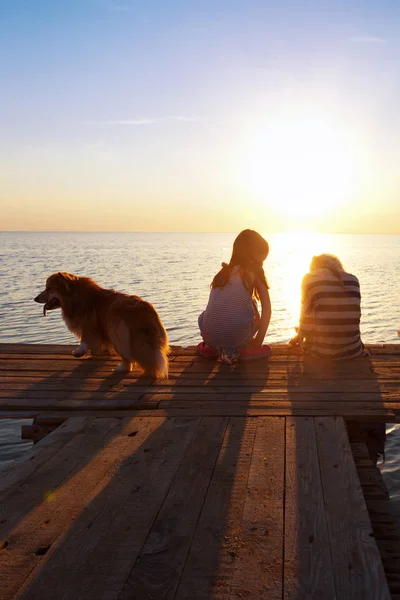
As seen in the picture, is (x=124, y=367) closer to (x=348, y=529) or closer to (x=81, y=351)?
(x=81, y=351)

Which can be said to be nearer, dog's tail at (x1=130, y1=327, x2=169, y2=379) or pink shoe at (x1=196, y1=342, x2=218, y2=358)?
dog's tail at (x1=130, y1=327, x2=169, y2=379)

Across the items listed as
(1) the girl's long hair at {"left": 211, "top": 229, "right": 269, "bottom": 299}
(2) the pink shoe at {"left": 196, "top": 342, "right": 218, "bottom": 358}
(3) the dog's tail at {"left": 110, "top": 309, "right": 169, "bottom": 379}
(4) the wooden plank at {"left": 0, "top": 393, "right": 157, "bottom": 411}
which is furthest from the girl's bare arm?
(4) the wooden plank at {"left": 0, "top": 393, "right": 157, "bottom": 411}

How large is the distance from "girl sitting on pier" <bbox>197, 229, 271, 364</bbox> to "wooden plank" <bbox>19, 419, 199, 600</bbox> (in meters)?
2.85

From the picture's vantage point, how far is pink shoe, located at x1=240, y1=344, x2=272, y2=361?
7840 millimetres

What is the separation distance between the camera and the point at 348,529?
321cm

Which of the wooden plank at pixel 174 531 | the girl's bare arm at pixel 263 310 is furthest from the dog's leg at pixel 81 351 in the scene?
the wooden plank at pixel 174 531

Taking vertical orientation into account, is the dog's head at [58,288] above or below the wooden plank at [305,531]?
above

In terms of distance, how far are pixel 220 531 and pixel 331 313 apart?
4.63 m

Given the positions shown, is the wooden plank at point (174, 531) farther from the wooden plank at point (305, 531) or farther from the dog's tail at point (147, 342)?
the dog's tail at point (147, 342)

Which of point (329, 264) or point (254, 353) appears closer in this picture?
point (329, 264)

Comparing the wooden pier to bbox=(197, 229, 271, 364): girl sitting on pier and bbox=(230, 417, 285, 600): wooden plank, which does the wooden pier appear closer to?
bbox=(230, 417, 285, 600): wooden plank

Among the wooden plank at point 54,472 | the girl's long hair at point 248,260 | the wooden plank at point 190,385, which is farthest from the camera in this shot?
the girl's long hair at point 248,260

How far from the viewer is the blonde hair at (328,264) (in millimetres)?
7559

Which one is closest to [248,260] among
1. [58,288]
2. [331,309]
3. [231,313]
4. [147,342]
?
[231,313]
